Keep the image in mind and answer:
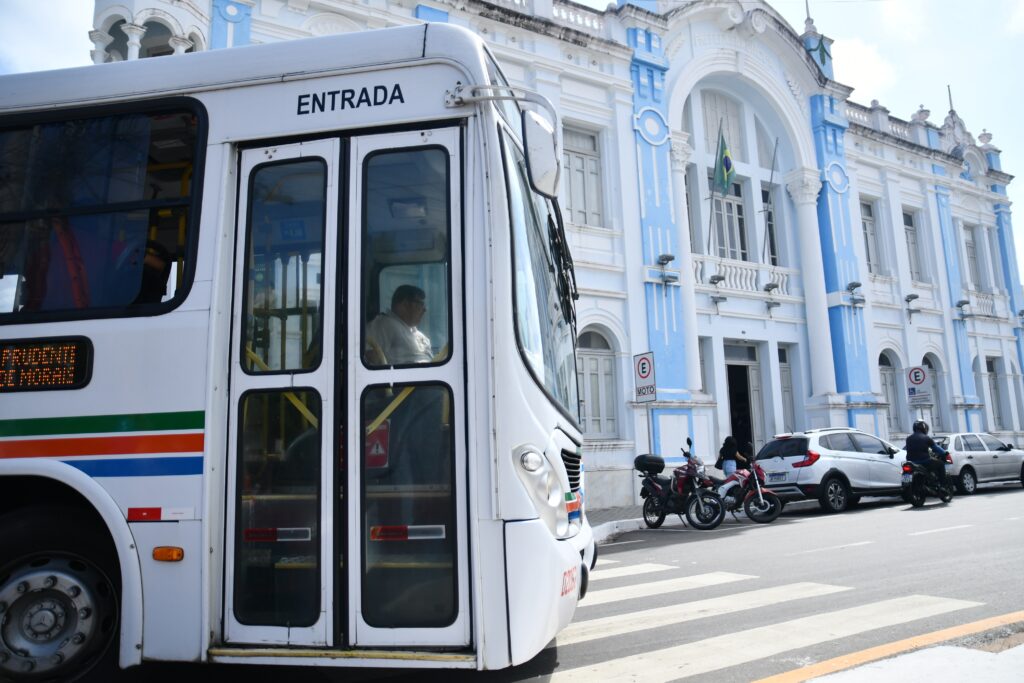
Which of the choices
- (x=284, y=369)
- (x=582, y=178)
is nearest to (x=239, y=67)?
(x=284, y=369)

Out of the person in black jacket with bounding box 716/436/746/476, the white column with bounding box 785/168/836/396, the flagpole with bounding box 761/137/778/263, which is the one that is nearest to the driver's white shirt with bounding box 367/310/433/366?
the person in black jacket with bounding box 716/436/746/476

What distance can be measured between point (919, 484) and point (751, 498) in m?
4.07

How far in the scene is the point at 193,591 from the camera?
145 inches

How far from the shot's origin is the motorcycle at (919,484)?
14.1 meters

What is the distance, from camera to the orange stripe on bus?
3781 mm

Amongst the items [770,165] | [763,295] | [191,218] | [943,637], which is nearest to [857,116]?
[770,165]

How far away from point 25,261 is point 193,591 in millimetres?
1973

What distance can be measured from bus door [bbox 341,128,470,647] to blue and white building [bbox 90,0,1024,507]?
10.2 m

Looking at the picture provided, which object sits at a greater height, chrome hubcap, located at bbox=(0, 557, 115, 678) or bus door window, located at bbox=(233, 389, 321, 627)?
bus door window, located at bbox=(233, 389, 321, 627)

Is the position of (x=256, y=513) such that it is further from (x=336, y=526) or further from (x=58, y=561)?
(x=58, y=561)

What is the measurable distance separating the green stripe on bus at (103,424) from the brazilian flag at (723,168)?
1637cm

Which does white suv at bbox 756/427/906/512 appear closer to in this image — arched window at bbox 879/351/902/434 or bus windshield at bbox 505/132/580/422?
arched window at bbox 879/351/902/434

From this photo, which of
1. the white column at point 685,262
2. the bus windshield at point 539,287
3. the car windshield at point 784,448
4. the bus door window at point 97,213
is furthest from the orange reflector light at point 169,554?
the white column at point 685,262

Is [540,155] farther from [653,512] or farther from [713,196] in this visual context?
[713,196]
